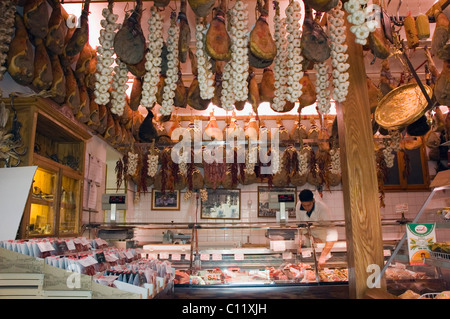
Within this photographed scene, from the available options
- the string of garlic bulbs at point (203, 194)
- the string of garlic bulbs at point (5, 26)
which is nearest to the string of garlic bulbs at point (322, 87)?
the string of garlic bulbs at point (5, 26)

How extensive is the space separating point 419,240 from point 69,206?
4612 mm

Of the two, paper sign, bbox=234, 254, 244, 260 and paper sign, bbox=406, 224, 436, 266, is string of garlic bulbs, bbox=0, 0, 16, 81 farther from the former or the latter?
paper sign, bbox=406, 224, 436, 266

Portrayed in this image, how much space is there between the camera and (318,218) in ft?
20.3

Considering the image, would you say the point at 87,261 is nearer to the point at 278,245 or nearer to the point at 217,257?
the point at 217,257

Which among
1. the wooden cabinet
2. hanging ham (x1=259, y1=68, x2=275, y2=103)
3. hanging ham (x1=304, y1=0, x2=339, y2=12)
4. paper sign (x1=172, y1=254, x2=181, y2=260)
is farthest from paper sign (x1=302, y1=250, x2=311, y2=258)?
the wooden cabinet

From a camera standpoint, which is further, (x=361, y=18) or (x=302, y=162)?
(x=302, y=162)

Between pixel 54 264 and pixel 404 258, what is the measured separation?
2.66 meters

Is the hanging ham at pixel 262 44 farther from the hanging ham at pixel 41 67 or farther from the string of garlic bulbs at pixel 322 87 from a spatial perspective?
the hanging ham at pixel 41 67

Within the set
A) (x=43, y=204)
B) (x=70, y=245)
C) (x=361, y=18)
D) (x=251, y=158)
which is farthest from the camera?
(x=251, y=158)

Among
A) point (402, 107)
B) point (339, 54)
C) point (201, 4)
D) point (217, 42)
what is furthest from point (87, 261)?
point (402, 107)

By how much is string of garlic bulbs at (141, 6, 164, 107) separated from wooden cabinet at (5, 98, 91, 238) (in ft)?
Result: 5.18

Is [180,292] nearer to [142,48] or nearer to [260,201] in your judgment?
[142,48]

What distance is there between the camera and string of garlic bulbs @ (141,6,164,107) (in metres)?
3.26

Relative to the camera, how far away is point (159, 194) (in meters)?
8.77
